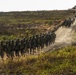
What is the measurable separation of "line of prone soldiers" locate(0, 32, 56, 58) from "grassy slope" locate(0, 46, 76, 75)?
2.97m

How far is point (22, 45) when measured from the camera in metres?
35.8

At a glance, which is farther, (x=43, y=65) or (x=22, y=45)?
(x=22, y=45)

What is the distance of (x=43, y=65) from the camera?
1148 inches

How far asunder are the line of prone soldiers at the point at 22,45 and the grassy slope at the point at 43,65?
2973 millimetres

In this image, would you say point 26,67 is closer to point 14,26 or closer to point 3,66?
point 3,66

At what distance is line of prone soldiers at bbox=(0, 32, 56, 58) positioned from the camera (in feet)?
110

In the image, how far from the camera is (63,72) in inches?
1064

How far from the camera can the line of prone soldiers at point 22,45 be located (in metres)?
33.4

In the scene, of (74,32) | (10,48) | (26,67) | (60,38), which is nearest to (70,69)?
(26,67)

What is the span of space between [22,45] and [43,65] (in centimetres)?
722

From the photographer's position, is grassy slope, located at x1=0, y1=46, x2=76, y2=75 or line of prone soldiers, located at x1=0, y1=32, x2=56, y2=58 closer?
grassy slope, located at x1=0, y1=46, x2=76, y2=75

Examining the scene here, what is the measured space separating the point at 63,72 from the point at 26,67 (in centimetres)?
379

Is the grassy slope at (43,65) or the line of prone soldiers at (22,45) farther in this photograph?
the line of prone soldiers at (22,45)

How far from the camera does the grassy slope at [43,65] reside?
1084 inches
